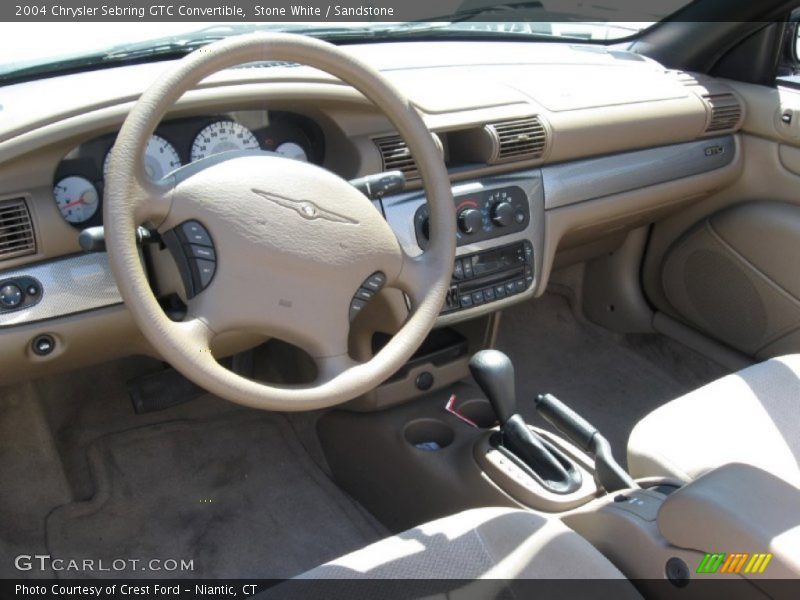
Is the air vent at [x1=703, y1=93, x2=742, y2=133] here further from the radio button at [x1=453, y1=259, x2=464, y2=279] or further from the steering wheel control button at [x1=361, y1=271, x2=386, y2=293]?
the steering wheel control button at [x1=361, y1=271, x2=386, y2=293]

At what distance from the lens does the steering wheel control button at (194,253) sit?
1349 mm

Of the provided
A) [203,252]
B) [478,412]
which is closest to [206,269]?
[203,252]

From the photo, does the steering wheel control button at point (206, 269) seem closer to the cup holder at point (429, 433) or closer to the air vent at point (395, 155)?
the air vent at point (395, 155)

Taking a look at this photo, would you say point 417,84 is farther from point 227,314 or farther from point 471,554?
point 471,554

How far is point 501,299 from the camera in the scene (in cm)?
213

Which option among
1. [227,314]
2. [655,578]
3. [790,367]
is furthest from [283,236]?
[790,367]

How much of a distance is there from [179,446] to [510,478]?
100 centimetres

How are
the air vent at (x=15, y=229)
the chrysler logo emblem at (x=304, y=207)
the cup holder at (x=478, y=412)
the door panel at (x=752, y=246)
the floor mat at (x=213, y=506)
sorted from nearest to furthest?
the chrysler logo emblem at (x=304, y=207) → the air vent at (x=15, y=229) → the floor mat at (x=213, y=506) → the cup holder at (x=478, y=412) → the door panel at (x=752, y=246)

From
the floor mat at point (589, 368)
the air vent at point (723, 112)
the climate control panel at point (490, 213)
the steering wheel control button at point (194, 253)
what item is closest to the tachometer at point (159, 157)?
the steering wheel control button at point (194, 253)

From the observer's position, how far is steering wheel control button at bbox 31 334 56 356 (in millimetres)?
1589

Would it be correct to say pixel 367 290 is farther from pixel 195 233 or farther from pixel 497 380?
pixel 497 380

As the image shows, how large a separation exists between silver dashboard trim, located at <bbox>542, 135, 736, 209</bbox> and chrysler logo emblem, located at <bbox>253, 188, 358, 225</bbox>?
923 mm

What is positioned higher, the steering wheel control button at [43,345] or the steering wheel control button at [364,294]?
the steering wheel control button at [364,294]

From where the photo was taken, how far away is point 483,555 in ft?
4.34
